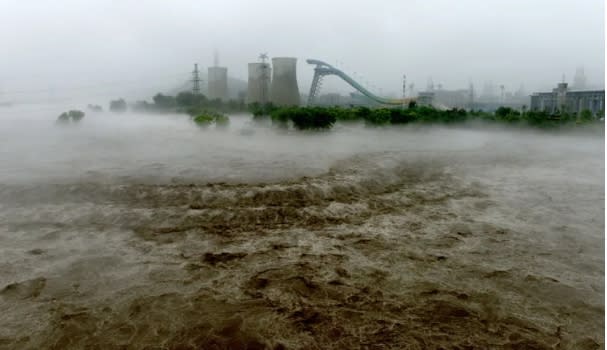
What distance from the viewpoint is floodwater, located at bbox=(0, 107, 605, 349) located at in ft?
13.9

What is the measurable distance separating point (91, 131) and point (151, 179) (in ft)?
45.1

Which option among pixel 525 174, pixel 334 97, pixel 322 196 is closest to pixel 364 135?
pixel 525 174

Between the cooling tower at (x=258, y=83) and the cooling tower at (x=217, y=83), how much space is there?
234 cm

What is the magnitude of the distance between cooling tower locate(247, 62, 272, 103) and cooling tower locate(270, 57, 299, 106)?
283 centimetres

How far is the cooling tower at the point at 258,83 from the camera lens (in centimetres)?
3709

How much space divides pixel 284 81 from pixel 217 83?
7098 millimetres

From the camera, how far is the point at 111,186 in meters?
9.13

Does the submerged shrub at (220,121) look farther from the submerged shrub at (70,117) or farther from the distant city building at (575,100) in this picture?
the distant city building at (575,100)

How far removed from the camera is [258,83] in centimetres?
3725

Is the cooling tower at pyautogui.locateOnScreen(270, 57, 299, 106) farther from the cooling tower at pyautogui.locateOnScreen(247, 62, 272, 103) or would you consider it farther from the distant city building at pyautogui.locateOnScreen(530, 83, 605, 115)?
the distant city building at pyautogui.locateOnScreen(530, 83, 605, 115)

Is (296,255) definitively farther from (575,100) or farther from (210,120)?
(575,100)

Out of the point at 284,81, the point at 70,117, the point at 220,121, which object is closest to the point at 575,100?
the point at 284,81

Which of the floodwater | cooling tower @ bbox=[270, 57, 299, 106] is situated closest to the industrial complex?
cooling tower @ bbox=[270, 57, 299, 106]

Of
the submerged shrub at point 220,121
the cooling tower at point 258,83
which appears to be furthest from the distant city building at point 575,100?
the submerged shrub at point 220,121
